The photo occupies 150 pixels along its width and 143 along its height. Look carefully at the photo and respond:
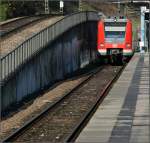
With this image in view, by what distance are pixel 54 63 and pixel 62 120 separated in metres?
15.0

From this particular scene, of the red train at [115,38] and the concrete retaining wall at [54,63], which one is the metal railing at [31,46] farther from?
the red train at [115,38]

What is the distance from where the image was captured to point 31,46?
1042 inches

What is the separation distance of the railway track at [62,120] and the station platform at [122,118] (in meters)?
0.28

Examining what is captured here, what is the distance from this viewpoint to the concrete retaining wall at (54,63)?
877 inches

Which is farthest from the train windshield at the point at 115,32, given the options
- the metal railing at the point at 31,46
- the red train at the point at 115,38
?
the metal railing at the point at 31,46

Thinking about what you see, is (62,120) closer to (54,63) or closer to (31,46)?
(31,46)

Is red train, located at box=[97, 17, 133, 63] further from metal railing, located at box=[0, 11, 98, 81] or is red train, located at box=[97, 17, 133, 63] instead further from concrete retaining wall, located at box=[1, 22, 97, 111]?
→ metal railing, located at box=[0, 11, 98, 81]

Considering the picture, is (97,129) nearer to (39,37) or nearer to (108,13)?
(39,37)

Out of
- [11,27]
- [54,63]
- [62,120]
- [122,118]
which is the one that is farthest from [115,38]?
[122,118]

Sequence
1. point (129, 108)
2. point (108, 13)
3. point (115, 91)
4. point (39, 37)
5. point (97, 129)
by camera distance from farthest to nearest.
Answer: point (108, 13) < point (39, 37) < point (115, 91) < point (129, 108) < point (97, 129)

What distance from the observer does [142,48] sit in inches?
2357

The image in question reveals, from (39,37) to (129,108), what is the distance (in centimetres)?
989

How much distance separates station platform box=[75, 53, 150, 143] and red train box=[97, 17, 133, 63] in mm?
17174

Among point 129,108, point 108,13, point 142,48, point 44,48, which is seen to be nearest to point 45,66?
point 44,48
